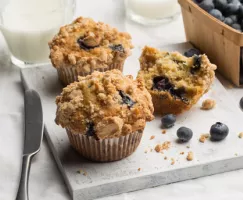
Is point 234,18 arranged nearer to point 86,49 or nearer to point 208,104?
point 208,104

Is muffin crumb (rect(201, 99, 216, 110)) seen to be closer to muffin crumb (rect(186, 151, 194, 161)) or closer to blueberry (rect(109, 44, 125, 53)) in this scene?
muffin crumb (rect(186, 151, 194, 161))

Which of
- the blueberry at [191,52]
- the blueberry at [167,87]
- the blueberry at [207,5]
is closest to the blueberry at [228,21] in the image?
the blueberry at [207,5]

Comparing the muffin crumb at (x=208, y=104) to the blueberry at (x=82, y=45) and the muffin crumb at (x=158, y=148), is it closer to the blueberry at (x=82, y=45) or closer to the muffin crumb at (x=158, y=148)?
the muffin crumb at (x=158, y=148)

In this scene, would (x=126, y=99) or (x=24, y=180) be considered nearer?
(x=24, y=180)

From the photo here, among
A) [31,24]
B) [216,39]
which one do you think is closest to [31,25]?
[31,24]

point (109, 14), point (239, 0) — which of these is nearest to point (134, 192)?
point (239, 0)

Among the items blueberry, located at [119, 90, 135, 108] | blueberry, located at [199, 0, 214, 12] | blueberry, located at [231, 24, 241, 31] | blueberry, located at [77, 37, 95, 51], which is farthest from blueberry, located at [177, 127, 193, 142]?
blueberry, located at [199, 0, 214, 12]
